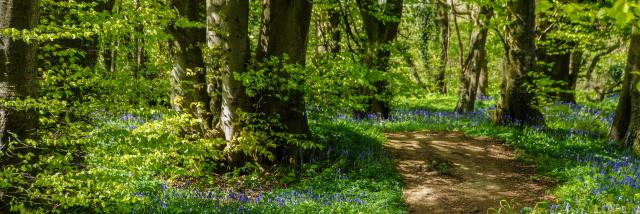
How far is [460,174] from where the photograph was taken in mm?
8695

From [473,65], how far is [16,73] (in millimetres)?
12126

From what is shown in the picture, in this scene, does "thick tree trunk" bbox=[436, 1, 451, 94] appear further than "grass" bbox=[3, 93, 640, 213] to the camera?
Yes

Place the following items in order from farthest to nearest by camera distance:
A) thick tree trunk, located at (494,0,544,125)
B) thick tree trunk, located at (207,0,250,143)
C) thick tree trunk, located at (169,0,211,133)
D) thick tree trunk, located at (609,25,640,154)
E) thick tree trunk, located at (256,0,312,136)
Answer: thick tree trunk, located at (494,0,544,125), thick tree trunk, located at (609,25,640,154), thick tree trunk, located at (169,0,211,133), thick tree trunk, located at (256,0,312,136), thick tree trunk, located at (207,0,250,143)

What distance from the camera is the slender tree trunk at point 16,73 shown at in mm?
3795

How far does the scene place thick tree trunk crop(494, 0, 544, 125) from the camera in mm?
11242

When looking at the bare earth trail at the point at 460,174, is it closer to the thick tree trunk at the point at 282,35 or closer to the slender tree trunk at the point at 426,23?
the thick tree trunk at the point at 282,35

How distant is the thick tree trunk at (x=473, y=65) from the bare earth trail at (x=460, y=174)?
310 cm

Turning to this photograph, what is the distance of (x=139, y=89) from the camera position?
6.72m

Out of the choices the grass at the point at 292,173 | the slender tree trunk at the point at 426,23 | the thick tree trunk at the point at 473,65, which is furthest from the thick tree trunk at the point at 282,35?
the slender tree trunk at the point at 426,23

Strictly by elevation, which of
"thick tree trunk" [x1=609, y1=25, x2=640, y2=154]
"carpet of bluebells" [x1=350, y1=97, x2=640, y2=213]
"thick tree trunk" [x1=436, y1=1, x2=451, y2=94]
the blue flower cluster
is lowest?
the blue flower cluster

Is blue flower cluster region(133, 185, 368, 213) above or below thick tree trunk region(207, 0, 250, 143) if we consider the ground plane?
below

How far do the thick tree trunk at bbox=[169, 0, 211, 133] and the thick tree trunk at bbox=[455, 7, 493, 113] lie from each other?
7.64 m

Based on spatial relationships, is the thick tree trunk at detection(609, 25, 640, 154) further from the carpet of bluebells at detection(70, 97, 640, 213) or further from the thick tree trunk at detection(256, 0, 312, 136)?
the thick tree trunk at detection(256, 0, 312, 136)

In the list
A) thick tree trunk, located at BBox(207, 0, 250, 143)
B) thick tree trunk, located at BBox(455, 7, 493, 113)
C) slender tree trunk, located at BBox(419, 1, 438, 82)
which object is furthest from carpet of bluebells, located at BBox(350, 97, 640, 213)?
slender tree trunk, located at BBox(419, 1, 438, 82)
